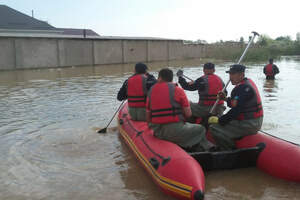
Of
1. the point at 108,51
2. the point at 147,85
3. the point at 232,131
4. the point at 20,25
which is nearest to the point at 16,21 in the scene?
the point at 20,25

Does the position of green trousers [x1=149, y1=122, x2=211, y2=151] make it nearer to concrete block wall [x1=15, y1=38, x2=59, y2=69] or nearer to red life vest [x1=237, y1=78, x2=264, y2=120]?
red life vest [x1=237, y1=78, x2=264, y2=120]

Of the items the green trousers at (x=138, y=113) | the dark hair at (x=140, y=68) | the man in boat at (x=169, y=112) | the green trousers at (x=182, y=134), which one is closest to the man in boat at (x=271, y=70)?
the dark hair at (x=140, y=68)

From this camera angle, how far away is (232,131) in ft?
15.1

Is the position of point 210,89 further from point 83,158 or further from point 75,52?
point 75,52

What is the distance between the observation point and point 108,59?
26.9 meters

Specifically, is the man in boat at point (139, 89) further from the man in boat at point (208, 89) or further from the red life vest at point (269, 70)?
the red life vest at point (269, 70)

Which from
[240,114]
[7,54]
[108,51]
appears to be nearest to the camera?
[240,114]

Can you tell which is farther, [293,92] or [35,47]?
[35,47]

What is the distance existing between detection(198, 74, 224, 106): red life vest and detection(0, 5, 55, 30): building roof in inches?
1167

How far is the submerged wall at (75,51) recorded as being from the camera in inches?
846

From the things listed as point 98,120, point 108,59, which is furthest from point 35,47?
point 98,120

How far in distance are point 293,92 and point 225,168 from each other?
8414mm

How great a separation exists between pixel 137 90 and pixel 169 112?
1.60 m

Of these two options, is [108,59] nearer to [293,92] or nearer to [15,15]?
[15,15]
